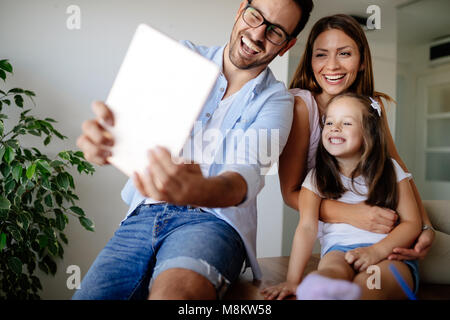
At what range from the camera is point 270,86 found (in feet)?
4.05

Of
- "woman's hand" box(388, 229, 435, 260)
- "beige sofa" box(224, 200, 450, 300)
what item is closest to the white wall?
"beige sofa" box(224, 200, 450, 300)

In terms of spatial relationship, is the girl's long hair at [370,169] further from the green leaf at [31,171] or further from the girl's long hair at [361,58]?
the green leaf at [31,171]

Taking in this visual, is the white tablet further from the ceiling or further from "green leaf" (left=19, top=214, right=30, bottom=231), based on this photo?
the ceiling

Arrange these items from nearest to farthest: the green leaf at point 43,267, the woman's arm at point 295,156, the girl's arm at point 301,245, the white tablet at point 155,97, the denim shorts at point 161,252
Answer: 1. the white tablet at point 155,97
2. the denim shorts at point 161,252
3. the girl's arm at point 301,245
4. the woman's arm at point 295,156
5. the green leaf at point 43,267

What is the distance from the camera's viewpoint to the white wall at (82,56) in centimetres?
212

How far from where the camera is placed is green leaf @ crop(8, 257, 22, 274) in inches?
67.6

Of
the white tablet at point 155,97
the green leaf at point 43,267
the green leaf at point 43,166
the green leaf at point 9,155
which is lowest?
the green leaf at point 43,267

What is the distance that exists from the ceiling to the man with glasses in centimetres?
292

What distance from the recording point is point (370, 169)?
1254 mm

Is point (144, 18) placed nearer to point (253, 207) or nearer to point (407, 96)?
point (253, 207)

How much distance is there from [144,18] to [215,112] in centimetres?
143

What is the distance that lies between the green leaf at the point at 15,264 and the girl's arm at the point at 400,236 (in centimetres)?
144

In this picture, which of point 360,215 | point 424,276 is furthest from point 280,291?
point 424,276

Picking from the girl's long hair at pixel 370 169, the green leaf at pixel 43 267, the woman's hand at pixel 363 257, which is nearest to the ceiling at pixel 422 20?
the girl's long hair at pixel 370 169
